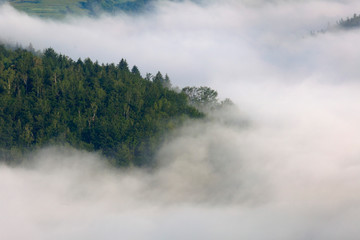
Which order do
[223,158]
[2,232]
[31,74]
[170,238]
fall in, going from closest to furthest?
[2,232] → [170,238] → [31,74] → [223,158]

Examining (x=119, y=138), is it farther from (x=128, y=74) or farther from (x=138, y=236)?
(x=128, y=74)

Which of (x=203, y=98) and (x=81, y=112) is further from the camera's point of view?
(x=203, y=98)

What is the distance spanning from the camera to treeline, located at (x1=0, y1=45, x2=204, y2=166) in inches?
4215

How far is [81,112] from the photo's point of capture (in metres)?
114

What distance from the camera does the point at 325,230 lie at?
360ft

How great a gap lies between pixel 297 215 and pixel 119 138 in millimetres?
45477

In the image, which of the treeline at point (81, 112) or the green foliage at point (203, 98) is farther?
the green foliage at point (203, 98)

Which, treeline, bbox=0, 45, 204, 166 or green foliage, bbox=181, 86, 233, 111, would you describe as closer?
treeline, bbox=0, 45, 204, 166

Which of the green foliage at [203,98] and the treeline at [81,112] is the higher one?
the green foliage at [203,98]

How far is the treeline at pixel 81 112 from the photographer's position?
107062 mm

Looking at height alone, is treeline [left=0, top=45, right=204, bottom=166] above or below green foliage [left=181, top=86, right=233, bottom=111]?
below

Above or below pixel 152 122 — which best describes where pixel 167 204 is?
below

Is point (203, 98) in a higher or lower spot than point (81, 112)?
higher

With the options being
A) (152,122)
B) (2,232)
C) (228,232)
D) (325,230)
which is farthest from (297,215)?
(2,232)
